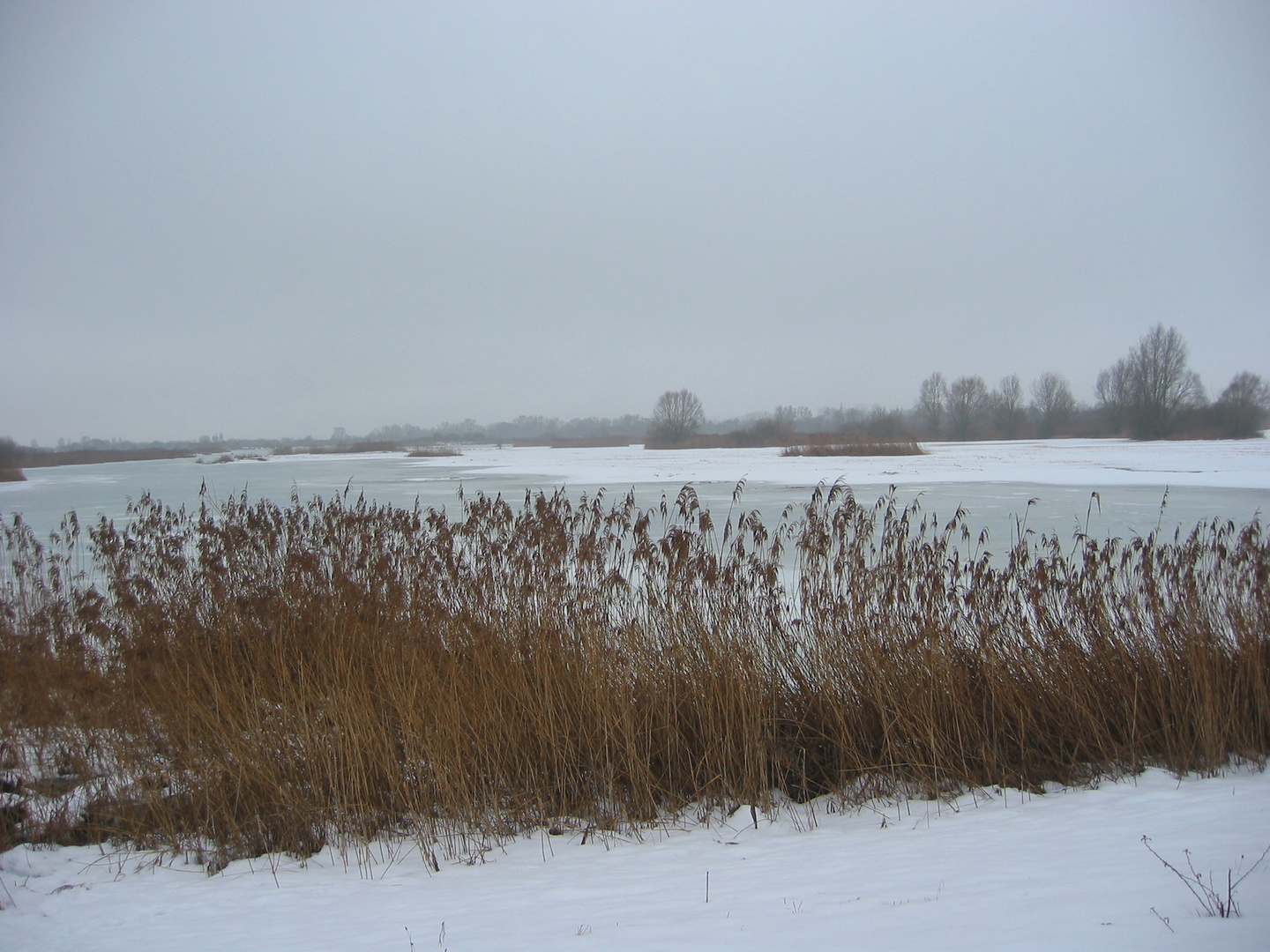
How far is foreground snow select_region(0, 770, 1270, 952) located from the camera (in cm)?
262

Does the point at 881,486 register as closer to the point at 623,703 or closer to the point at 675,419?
the point at 623,703

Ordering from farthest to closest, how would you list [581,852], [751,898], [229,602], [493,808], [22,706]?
[229,602] < [22,706] < [493,808] < [581,852] < [751,898]

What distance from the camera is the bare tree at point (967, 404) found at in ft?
292

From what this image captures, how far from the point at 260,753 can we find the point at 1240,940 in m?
4.39

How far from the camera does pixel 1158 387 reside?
58.2 meters

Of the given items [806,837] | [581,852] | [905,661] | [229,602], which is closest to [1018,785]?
[905,661]

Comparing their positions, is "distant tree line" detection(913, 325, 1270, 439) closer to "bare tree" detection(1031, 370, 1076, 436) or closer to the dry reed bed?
"bare tree" detection(1031, 370, 1076, 436)

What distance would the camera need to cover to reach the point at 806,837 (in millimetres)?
3828

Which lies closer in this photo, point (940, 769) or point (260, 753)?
point (260, 753)

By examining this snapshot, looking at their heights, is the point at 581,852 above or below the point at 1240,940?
below

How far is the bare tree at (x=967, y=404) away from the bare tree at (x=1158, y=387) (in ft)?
87.8

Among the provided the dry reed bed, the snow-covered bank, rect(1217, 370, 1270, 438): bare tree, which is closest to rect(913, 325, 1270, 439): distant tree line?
rect(1217, 370, 1270, 438): bare tree

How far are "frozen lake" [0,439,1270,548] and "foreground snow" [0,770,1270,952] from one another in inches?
216

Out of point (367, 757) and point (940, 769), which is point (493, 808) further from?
point (940, 769)
